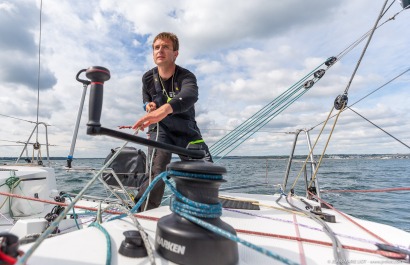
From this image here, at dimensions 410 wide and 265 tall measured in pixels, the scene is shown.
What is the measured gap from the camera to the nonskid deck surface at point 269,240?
2.66 ft

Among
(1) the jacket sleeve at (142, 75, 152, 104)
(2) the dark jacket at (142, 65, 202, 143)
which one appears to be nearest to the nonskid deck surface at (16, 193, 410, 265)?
(2) the dark jacket at (142, 65, 202, 143)

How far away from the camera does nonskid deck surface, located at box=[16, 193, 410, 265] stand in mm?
812

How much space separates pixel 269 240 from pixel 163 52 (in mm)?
1641

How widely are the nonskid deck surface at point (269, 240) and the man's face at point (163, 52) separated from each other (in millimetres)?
1230

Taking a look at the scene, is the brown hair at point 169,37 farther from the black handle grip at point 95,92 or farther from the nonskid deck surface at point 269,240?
the black handle grip at point 95,92

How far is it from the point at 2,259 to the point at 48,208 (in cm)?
387

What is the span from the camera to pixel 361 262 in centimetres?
97

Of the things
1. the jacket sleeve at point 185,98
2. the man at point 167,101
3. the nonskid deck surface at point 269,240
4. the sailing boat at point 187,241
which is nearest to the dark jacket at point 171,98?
the man at point 167,101

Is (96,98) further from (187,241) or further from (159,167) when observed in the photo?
(159,167)

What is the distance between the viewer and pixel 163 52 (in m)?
2.10

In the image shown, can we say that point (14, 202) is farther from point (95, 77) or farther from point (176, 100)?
point (95, 77)

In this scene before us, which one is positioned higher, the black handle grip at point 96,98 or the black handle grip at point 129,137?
the black handle grip at point 96,98

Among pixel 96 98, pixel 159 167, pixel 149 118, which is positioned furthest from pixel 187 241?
pixel 159 167

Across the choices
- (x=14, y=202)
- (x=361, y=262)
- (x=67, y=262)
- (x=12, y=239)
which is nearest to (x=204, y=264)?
(x=67, y=262)
